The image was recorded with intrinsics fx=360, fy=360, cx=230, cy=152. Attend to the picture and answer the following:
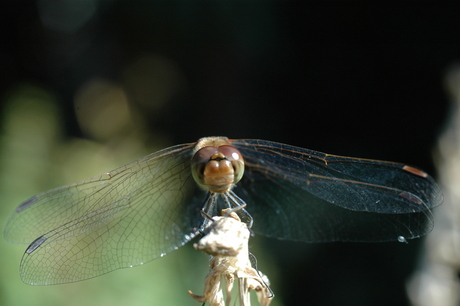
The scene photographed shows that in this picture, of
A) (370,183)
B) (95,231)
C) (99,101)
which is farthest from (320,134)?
(99,101)

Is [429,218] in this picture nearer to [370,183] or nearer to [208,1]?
[370,183]

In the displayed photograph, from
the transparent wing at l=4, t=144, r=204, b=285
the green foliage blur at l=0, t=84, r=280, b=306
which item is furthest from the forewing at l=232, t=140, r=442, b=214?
the green foliage blur at l=0, t=84, r=280, b=306

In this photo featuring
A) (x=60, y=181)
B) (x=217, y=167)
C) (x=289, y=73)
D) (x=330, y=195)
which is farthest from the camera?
(x=289, y=73)

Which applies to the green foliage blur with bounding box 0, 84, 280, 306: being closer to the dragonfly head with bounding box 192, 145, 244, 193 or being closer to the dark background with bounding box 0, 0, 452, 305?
the dark background with bounding box 0, 0, 452, 305

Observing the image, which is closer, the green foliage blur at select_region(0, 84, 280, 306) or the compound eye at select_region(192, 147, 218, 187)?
the compound eye at select_region(192, 147, 218, 187)

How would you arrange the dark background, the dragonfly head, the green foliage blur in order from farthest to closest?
the dark background → the green foliage blur → the dragonfly head

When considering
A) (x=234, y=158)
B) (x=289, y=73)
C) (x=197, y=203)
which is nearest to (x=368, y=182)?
(x=234, y=158)

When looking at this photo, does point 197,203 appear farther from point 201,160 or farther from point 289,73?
point 289,73
